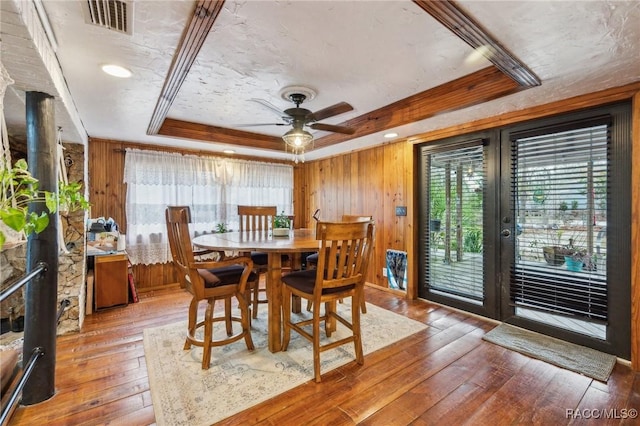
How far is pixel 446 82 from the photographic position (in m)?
2.34

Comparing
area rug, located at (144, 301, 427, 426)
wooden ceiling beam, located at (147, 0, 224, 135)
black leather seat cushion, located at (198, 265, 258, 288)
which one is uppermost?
wooden ceiling beam, located at (147, 0, 224, 135)

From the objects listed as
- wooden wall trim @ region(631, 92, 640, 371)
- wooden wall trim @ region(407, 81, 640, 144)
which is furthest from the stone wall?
wooden wall trim @ region(631, 92, 640, 371)

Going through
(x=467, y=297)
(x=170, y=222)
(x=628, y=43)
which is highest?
(x=628, y=43)

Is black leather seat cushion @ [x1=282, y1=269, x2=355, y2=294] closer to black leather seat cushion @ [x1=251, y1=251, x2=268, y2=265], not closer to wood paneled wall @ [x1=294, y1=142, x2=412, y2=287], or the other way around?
black leather seat cushion @ [x1=251, y1=251, x2=268, y2=265]

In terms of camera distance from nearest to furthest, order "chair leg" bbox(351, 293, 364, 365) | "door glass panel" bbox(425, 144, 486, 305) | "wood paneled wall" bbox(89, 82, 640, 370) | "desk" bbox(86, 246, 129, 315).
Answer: "chair leg" bbox(351, 293, 364, 365)
"door glass panel" bbox(425, 144, 486, 305)
"desk" bbox(86, 246, 129, 315)
"wood paneled wall" bbox(89, 82, 640, 370)

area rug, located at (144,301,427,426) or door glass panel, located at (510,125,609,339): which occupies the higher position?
door glass panel, located at (510,125,609,339)

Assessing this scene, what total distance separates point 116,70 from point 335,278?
205cm

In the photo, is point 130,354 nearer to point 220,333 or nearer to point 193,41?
point 220,333

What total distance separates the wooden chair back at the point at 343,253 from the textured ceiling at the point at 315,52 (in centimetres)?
112

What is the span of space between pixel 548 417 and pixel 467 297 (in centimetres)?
160

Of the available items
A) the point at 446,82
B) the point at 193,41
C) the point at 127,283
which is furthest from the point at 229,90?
the point at 127,283

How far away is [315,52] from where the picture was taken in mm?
1829

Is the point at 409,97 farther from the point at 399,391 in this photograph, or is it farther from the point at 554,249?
the point at 399,391

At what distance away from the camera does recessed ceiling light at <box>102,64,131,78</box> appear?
188 centimetres
